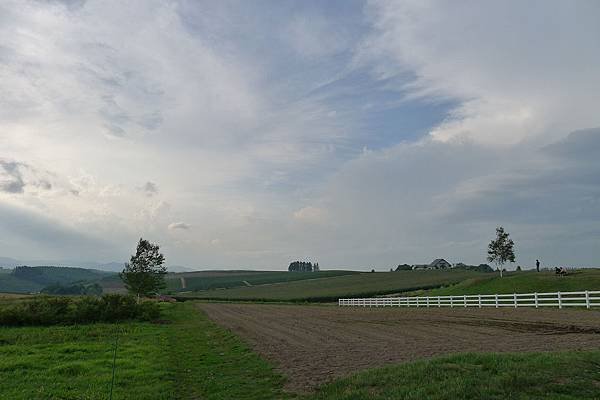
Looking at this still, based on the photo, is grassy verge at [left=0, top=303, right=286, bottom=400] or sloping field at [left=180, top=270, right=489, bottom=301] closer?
grassy verge at [left=0, top=303, right=286, bottom=400]

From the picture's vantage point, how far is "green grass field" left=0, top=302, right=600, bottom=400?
9391mm

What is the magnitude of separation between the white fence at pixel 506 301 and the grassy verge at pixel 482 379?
22373 millimetres

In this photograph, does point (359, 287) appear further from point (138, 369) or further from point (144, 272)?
point (138, 369)

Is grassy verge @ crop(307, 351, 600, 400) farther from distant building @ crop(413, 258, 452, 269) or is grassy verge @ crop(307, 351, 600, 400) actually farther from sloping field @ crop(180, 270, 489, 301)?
distant building @ crop(413, 258, 452, 269)

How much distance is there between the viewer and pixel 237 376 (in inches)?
562

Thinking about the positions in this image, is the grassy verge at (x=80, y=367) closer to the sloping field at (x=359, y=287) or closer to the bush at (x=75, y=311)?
the bush at (x=75, y=311)

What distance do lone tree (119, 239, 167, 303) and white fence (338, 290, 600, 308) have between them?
93.7ft

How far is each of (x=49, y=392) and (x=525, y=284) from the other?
54870 millimetres

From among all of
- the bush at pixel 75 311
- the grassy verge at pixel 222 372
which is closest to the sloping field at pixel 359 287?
the bush at pixel 75 311

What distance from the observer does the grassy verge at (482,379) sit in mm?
8977

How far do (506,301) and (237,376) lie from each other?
3113cm

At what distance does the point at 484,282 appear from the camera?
226 feet

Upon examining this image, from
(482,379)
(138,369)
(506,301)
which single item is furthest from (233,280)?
(482,379)

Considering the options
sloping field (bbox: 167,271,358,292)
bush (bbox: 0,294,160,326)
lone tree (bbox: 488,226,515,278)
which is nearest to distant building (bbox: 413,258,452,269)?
sloping field (bbox: 167,271,358,292)
